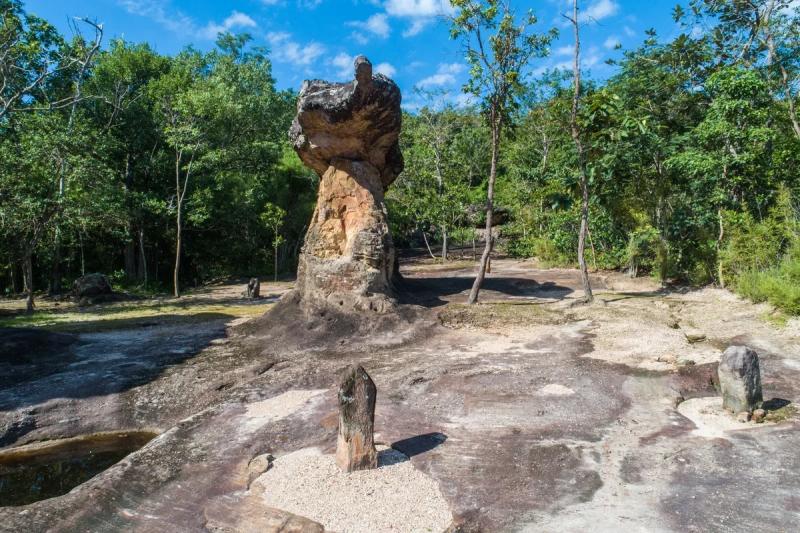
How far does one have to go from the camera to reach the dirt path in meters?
5.77

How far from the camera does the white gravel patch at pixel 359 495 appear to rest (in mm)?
5527

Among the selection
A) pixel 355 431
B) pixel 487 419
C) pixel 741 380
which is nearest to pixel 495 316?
pixel 487 419

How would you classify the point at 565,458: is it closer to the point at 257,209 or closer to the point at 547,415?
the point at 547,415

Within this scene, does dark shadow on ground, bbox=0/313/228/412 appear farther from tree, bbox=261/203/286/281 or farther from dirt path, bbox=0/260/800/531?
tree, bbox=261/203/286/281

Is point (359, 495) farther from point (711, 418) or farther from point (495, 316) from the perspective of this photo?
point (495, 316)

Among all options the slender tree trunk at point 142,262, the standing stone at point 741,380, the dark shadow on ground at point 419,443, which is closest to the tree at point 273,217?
the slender tree trunk at point 142,262

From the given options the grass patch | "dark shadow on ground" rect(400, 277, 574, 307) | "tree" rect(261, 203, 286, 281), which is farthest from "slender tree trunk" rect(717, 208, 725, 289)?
"tree" rect(261, 203, 286, 281)

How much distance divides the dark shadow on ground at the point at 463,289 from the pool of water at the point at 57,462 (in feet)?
26.4

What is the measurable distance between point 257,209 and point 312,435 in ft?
72.1

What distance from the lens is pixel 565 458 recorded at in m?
6.61

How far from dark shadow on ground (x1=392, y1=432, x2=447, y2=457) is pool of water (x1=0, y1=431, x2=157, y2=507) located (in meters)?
4.26

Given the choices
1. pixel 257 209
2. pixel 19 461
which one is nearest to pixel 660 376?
pixel 19 461

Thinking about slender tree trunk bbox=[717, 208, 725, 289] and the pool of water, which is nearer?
the pool of water

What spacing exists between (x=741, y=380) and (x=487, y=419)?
3445 mm
